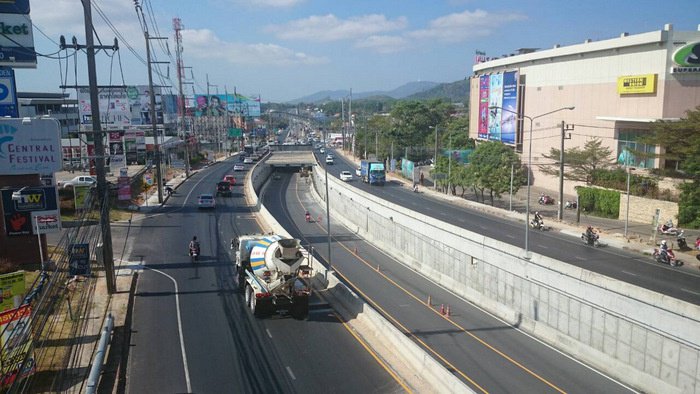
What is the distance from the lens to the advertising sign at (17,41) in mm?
30625

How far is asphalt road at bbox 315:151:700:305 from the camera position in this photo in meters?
26.9

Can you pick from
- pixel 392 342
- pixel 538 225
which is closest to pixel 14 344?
pixel 392 342

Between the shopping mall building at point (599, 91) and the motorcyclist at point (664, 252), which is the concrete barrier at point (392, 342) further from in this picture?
the shopping mall building at point (599, 91)

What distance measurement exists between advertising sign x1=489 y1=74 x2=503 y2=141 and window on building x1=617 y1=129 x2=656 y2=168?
24.4 m

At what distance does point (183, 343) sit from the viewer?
20.4 meters

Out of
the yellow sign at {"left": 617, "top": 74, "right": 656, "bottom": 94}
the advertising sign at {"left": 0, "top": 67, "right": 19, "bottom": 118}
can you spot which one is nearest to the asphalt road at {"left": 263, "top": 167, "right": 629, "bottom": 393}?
the advertising sign at {"left": 0, "top": 67, "right": 19, "bottom": 118}

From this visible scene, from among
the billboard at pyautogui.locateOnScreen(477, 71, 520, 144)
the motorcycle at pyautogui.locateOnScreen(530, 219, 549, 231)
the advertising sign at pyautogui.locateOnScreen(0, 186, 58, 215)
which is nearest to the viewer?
the advertising sign at pyautogui.locateOnScreen(0, 186, 58, 215)

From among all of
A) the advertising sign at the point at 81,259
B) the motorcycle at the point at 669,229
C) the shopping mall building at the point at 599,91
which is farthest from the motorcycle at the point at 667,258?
the advertising sign at the point at 81,259

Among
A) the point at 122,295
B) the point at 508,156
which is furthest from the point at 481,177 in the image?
the point at 122,295

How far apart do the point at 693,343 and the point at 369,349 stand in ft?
32.1

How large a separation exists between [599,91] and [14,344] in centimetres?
5998

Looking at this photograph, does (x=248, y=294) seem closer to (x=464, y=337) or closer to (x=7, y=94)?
(x=464, y=337)

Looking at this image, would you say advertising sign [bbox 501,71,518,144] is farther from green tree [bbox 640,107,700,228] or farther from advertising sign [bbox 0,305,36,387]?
advertising sign [bbox 0,305,36,387]

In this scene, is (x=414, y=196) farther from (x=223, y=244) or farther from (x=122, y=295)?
(x=122, y=295)
